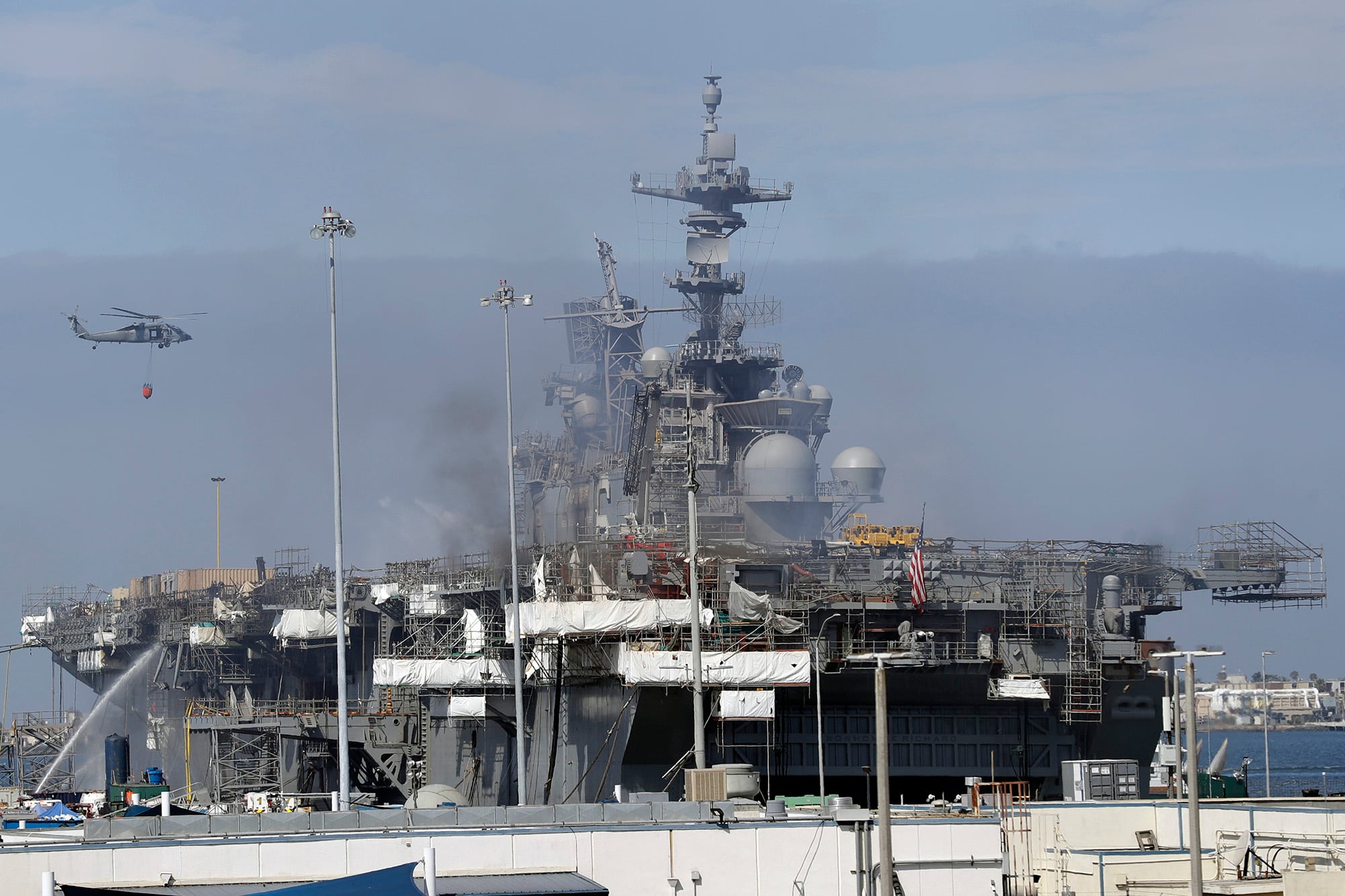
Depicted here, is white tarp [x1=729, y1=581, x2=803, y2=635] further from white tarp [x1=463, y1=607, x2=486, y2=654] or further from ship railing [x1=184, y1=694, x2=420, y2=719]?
ship railing [x1=184, y1=694, x2=420, y2=719]

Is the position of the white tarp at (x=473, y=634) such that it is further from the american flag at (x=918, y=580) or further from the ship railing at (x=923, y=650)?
the american flag at (x=918, y=580)

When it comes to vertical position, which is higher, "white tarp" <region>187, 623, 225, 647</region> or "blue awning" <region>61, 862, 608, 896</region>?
"blue awning" <region>61, 862, 608, 896</region>

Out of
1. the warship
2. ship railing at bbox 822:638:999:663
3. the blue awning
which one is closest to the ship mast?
the warship

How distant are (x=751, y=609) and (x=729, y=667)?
Answer: 2.79m

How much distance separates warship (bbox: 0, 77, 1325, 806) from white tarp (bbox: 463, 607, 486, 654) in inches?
8.0

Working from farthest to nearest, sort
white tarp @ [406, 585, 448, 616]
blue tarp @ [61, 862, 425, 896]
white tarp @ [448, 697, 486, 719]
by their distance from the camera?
white tarp @ [406, 585, 448, 616] < white tarp @ [448, 697, 486, 719] < blue tarp @ [61, 862, 425, 896]

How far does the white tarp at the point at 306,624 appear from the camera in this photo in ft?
253

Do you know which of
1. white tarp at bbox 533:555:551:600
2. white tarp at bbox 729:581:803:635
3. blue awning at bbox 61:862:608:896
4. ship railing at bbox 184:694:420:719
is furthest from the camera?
ship railing at bbox 184:694:420:719

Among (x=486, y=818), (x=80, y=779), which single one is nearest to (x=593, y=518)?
(x=486, y=818)

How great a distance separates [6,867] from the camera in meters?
23.0

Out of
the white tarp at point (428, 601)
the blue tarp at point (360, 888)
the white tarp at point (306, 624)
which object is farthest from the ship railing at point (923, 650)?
the white tarp at point (306, 624)

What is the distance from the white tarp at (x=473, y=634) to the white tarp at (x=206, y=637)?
96.0 ft

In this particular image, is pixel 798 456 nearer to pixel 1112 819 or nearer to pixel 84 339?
pixel 1112 819

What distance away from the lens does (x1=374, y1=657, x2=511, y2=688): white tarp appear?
57312 mm
